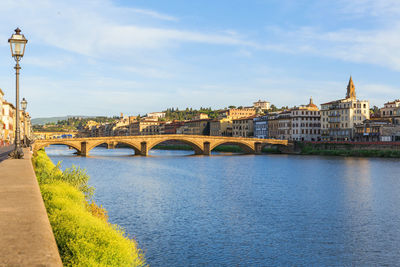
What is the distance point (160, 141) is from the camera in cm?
9744

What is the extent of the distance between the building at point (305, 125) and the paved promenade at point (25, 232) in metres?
118

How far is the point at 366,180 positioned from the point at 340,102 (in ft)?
232

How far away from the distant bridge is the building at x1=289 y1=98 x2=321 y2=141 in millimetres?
16112

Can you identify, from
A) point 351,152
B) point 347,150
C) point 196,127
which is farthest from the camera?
point 196,127

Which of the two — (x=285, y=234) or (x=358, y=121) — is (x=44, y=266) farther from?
(x=358, y=121)

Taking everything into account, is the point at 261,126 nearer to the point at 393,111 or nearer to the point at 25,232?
the point at 393,111

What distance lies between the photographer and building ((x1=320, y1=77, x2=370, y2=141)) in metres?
108

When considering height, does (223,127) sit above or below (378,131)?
above

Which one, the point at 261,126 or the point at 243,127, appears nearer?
the point at 261,126

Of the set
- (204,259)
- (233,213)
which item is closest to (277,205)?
(233,213)

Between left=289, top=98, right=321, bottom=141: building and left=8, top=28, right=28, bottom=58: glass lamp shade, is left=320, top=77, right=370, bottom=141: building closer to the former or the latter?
left=289, top=98, right=321, bottom=141: building

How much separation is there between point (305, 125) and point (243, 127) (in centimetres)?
2885

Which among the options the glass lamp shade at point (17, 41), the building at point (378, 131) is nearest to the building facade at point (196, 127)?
the building at point (378, 131)

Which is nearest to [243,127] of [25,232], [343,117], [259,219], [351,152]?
[343,117]
